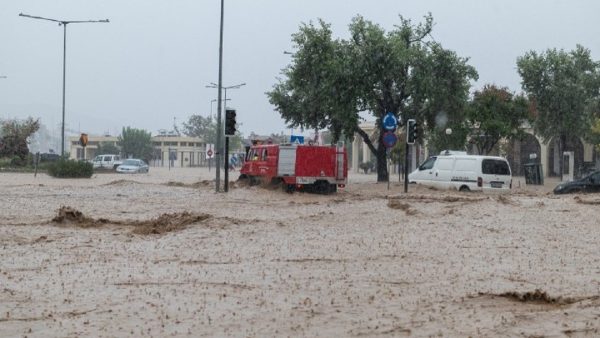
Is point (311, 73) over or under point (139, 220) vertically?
over

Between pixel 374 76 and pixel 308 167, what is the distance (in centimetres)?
1043

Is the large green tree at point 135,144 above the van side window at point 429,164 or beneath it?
above

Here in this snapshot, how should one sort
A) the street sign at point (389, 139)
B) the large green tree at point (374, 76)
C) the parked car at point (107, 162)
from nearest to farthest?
the street sign at point (389, 139) < the large green tree at point (374, 76) < the parked car at point (107, 162)

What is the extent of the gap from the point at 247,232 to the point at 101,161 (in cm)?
6486

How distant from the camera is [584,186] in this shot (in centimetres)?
2833

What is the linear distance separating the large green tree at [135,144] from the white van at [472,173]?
101m

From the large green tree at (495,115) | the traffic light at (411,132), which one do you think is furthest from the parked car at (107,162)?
the traffic light at (411,132)

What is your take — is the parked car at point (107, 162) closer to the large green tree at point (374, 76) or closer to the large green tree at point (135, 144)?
the large green tree at point (374, 76)

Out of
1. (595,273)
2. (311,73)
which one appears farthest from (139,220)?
(311,73)

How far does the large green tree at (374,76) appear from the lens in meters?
37.7

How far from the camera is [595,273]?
33.1 feet

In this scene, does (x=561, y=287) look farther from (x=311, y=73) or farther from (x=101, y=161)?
(x=101, y=161)

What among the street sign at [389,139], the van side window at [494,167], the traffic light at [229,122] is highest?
the traffic light at [229,122]

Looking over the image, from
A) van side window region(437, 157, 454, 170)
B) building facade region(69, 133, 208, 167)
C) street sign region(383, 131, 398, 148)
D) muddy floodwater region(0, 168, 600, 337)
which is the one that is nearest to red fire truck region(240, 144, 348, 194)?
street sign region(383, 131, 398, 148)
